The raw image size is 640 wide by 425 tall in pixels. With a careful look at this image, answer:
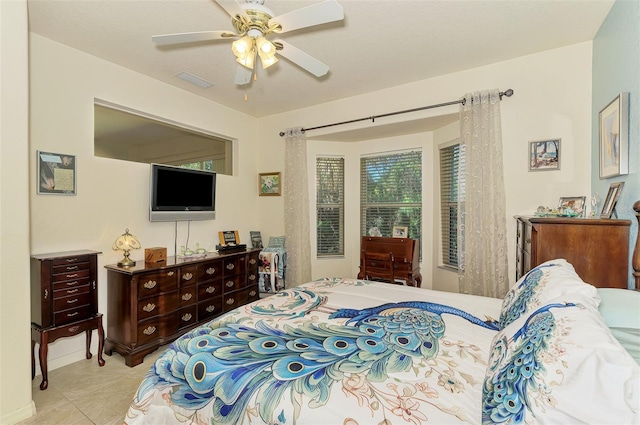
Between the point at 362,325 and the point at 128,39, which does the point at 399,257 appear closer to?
the point at 362,325

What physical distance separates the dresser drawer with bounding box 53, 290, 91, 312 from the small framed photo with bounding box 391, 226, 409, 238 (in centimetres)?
334

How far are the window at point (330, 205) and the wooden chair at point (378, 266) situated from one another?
779 mm

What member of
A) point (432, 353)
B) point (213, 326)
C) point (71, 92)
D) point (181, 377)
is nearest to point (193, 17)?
point (71, 92)

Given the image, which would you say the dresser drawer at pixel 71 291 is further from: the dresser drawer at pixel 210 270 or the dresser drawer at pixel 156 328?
the dresser drawer at pixel 210 270

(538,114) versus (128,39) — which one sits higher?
(128,39)

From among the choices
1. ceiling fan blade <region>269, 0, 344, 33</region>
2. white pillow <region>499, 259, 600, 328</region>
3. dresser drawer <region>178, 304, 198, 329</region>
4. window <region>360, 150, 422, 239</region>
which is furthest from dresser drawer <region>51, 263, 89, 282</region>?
window <region>360, 150, 422, 239</region>

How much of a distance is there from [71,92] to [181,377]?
269 cm

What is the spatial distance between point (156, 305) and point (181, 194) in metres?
1.21

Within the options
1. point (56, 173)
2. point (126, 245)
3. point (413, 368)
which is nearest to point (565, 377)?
point (413, 368)

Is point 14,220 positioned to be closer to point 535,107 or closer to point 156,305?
point 156,305

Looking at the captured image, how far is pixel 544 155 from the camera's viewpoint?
105 inches

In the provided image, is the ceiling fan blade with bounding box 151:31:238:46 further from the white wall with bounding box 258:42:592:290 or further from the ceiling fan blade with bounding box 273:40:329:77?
the white wall with bounding box 258:42:592:290

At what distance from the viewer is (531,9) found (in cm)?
211

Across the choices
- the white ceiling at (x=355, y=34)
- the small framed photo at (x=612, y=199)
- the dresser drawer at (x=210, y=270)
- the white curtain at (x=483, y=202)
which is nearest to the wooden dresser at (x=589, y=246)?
the small framed photo at (x=612, y=199)
